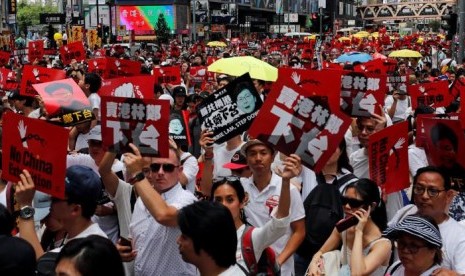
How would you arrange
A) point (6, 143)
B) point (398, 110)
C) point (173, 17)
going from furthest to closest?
point (173, 17) < point (398, 110) < point (6, 143)

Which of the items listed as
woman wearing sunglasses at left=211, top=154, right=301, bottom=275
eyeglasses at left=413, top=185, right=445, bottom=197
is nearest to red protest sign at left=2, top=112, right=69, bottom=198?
woman wearing sunglasses at left=211, top=154, right=301, bottom=275

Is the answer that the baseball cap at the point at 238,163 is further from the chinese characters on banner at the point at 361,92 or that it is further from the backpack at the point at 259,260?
the chinese characters on banner at the point at 361,92

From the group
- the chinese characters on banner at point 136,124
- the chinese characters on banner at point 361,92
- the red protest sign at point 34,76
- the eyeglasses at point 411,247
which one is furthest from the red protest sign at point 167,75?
the eyeglasses at point 411,247

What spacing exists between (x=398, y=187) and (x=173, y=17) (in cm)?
5984

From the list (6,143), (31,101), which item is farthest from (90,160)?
(31,101)

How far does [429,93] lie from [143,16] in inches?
2232

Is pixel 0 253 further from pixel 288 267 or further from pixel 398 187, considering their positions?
pixel 398 187

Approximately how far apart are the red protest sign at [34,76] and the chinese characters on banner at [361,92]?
3.86 metres

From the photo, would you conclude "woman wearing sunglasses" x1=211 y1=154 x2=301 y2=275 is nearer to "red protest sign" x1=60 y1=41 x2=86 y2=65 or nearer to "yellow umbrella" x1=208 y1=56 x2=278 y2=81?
"yellow umbrella" x1=208 y1=56 x2=278 y2=81

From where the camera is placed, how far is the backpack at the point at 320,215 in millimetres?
5234

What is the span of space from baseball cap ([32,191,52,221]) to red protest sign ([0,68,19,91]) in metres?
8.78

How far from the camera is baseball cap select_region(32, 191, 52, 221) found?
4.34 meters

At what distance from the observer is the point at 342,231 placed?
14.6 ft

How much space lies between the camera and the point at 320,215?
5.30 m
